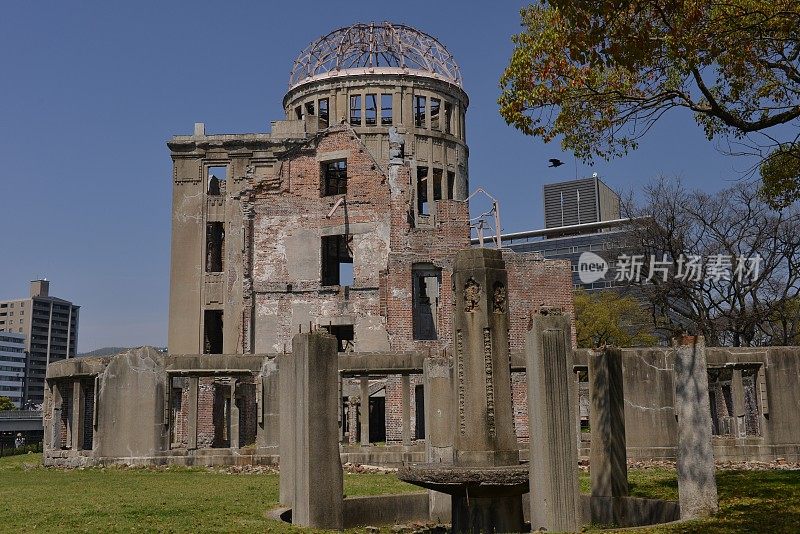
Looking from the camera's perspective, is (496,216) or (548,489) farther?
(496,216)

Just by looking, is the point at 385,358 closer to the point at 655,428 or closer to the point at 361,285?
the point at 655,428

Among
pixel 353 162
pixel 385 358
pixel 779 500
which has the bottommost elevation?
pixel 779 500

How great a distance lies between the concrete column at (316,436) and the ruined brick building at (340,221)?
1457cm

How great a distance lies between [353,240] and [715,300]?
15940 millimetres

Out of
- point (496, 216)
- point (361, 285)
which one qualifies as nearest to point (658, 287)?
point (496, 216)

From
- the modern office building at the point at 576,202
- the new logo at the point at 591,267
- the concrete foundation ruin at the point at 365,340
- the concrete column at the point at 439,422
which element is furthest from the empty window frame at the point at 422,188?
the modern office building at the point at 576,202

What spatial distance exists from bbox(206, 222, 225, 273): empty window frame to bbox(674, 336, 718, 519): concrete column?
30724mm

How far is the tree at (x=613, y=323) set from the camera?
46594 mm

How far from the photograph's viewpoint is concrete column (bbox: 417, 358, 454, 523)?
11.3 meters

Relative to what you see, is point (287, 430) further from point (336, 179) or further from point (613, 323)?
point (613, 323)

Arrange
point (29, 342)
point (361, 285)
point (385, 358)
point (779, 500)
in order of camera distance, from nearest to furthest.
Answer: point (779, 500) < point (385, 358) < point (361, 285) < point (29, 342)

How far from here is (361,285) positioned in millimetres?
32344

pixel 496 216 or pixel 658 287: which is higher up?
pixel 496 216

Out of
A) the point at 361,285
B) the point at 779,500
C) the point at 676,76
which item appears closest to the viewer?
the point at 779,500
